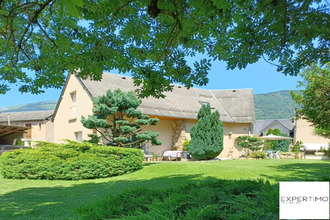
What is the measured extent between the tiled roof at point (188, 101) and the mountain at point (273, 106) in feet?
131

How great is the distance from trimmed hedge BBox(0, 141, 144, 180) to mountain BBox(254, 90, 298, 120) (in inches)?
2178

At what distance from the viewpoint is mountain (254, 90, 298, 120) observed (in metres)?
65.1

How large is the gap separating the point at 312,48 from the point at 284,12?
47 centimetres

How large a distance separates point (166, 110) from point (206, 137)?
4.53 m

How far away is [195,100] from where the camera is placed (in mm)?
22969

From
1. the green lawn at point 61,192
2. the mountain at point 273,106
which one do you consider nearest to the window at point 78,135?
the green lawn at point 61,192

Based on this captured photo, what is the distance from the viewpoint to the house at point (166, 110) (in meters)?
18.6

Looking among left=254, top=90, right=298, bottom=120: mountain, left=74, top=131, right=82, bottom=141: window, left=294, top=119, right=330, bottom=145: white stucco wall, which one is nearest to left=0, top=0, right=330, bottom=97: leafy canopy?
left=74, top=131, right=82, bottom=141: window

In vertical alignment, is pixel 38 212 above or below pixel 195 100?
below

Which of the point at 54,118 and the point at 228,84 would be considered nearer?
the point at 54,118

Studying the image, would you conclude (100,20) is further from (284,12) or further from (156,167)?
(156,167)

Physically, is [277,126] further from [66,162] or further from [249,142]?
[66,162]

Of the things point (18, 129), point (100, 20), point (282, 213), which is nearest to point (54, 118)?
point (18, 129)

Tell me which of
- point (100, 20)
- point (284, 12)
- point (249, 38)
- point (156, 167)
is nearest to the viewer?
point (284, 12)
